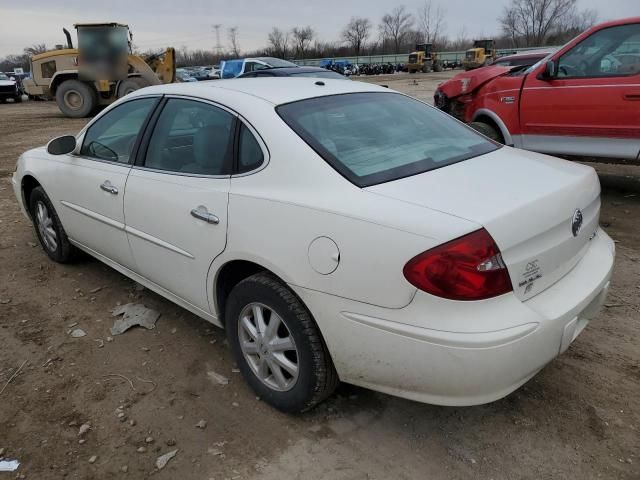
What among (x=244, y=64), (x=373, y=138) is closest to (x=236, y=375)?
(x=373, y=138)

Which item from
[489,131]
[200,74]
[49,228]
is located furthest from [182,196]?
[200,74]

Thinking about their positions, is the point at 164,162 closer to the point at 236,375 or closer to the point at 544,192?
the point at 236,375

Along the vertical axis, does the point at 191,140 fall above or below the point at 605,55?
below

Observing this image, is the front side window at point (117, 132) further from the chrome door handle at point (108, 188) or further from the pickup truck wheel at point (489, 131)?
the pickup truck wheel at point (489, 131)

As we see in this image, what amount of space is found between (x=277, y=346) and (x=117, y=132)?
6.66 ft

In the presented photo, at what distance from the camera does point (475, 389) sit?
6.43 ft

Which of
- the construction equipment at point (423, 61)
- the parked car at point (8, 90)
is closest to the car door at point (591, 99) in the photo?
the parked car at point (8, 90)

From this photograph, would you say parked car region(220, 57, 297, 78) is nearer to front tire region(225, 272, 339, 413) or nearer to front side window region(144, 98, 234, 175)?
front side window region(144, 98, 234, 175)

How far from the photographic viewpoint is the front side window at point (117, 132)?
3.31 m

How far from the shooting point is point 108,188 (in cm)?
331

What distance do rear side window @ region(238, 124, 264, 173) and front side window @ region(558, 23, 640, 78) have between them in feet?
14.3

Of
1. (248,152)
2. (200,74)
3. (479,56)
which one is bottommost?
(248,152)

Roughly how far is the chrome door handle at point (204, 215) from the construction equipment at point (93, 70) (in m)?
15.9

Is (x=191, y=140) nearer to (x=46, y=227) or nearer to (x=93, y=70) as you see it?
(x=46, y=227)
